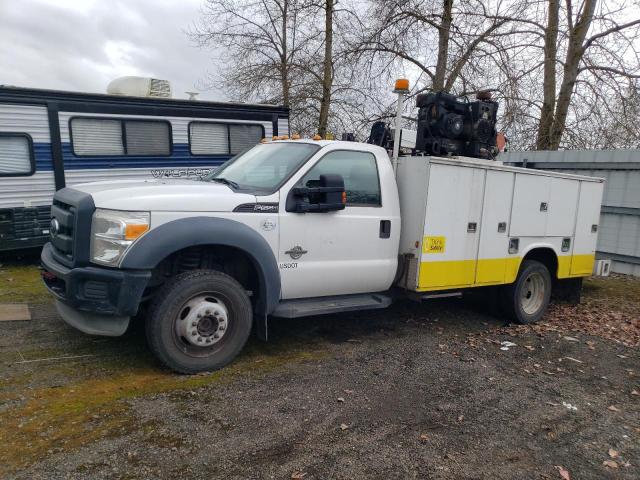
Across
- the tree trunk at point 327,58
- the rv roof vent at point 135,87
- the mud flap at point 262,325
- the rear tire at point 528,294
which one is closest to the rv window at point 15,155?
the rv roof vent at point 135,87

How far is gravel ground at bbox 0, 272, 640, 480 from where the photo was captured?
317 cm

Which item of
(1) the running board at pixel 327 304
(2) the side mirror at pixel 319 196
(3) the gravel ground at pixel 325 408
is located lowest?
(3) the gravel ground at pixel 325 408

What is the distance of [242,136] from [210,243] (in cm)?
656

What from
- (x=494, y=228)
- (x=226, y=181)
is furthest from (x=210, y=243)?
(x=494, y=228)

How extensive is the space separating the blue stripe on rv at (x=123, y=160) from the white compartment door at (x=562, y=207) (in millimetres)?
6220

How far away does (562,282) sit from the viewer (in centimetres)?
744

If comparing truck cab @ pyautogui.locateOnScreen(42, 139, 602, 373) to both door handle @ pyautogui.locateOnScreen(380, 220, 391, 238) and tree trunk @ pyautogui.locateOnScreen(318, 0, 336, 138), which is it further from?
tree trunk @ pyautogui.locateOnScreen(318, 0, 336, 138)

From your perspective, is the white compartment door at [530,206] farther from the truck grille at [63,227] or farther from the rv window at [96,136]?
the rv window at [96,136]

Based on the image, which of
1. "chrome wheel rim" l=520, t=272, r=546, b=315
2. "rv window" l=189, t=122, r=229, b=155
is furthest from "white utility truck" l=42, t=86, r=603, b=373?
"rv window" l=189, t=122, r=229, b=155

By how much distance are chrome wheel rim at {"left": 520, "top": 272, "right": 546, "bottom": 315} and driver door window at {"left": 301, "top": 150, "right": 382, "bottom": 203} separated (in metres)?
2.72

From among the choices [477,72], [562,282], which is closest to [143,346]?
[562,282]

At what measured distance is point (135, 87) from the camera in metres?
9.41

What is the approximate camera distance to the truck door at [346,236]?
188 inches

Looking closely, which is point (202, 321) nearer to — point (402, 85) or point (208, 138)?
point (402, 85)
